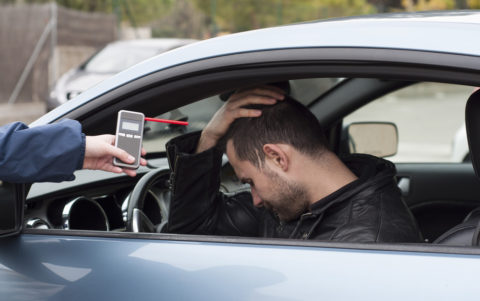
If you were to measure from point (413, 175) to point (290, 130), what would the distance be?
158cm

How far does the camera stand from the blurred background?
Result: 36.3 ft

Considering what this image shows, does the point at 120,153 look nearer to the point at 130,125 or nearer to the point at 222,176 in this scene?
the point at 130,125

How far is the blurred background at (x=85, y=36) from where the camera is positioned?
11.1 meters

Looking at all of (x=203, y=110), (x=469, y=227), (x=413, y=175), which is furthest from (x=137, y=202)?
(x=413, y=175)

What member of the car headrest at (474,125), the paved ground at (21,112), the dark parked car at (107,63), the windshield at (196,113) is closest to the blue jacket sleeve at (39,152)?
the windshield at (196,113)

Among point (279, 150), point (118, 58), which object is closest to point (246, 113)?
point (279, 150)

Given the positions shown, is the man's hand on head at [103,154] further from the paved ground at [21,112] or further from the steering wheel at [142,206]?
the paved ground at [21,112]

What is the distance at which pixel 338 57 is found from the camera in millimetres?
1436

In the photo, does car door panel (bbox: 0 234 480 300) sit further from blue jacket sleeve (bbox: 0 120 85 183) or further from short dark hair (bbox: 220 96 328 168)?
short dark hair (bbox: 220 96 328 168)

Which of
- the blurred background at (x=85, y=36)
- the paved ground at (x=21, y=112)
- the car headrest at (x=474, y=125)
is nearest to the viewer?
the car headrest at (x=474, y=125)

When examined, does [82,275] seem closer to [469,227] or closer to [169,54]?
[169,54]

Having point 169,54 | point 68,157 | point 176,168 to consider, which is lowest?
point 176,168

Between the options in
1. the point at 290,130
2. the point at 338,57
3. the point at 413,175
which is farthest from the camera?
the point at 413,175

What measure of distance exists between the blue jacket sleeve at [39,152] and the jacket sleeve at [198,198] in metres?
0.69
